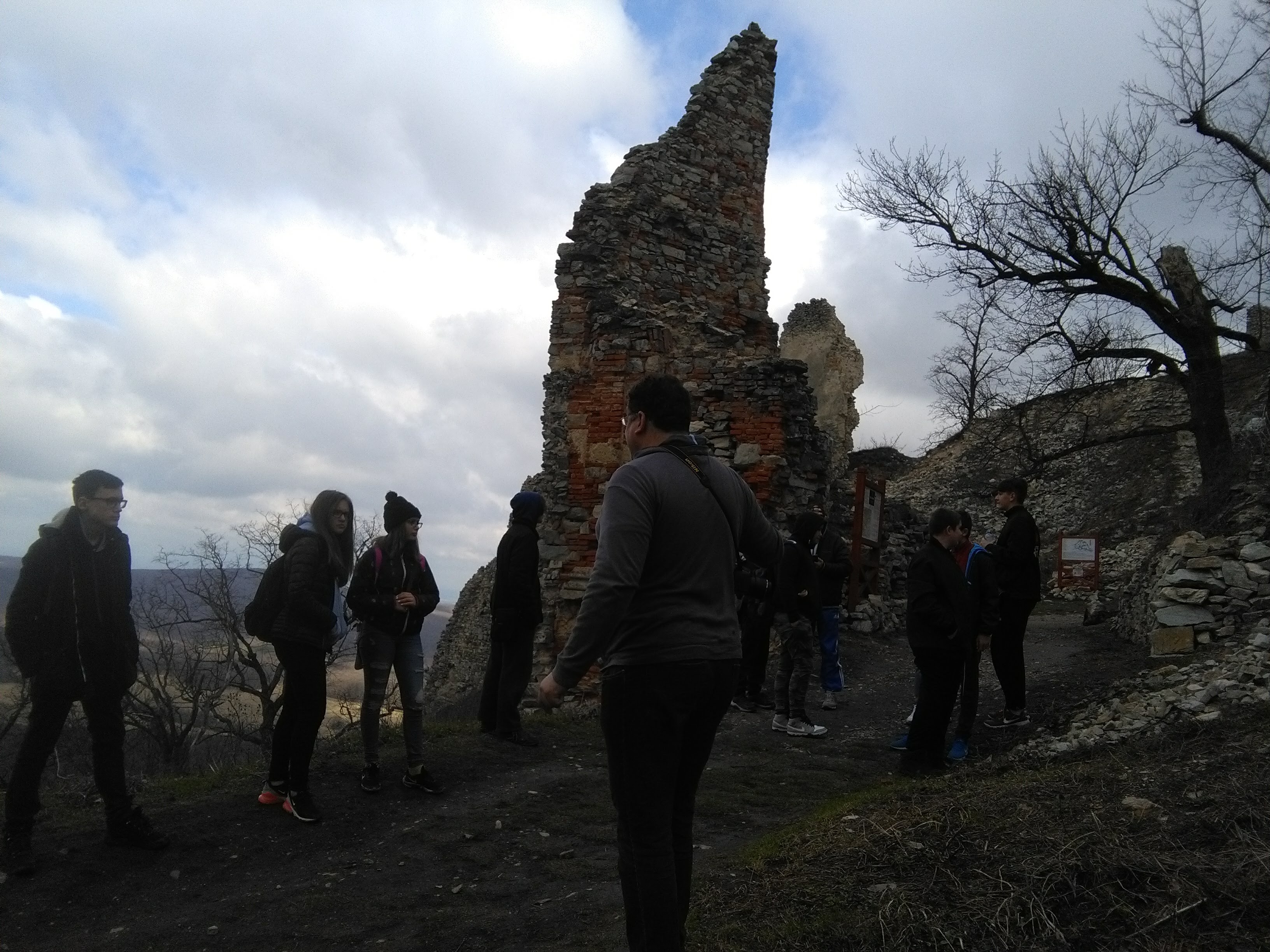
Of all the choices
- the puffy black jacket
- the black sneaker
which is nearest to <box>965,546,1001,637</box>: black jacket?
the black sneaker

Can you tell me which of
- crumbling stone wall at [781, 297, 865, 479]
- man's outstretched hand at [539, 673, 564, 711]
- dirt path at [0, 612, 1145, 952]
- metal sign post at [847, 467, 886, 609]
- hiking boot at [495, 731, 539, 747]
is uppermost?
crumbling stone wall at [781, 297, 865, 479]

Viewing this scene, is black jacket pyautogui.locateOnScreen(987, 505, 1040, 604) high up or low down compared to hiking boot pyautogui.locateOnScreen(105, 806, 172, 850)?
up

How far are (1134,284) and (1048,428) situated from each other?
3049 mm

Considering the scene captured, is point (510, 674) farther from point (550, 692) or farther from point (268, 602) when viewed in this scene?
point (550, 692)

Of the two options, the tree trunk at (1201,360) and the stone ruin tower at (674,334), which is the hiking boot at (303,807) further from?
the tree trunk at (1201,360)

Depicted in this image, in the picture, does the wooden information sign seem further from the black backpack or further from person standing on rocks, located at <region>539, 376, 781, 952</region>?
person standing on rocks, located at <region>539, 376, 781, 952</region>

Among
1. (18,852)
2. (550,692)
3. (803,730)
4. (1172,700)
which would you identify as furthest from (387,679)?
(1172,700)

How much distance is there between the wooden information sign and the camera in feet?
68.6

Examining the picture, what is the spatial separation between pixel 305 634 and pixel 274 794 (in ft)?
3.70

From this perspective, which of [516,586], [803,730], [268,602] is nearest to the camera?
[268,602]

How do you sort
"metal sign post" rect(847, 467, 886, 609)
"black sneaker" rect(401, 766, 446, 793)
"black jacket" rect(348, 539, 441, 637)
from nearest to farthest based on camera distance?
"black jacket" rect(348, 539, 441, 637) → "black sneaker" rect(401, 766, 446, 793) → "metal sign post" rect(847, 467, 886, 609)

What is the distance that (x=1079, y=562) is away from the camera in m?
21.1

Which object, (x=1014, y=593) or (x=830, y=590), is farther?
(x=830, y=590)

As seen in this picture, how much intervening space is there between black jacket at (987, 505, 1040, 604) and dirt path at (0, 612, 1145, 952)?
1.06 meters
